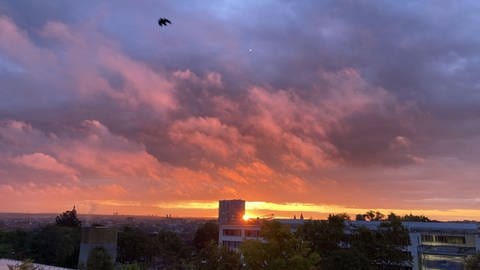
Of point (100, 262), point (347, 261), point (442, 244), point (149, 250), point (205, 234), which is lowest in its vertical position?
point (149, 250)

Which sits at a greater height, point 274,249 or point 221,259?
point 274,249

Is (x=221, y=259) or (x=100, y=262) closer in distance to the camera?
(x=221, y=259)

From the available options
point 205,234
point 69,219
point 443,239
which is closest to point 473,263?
point 443,239

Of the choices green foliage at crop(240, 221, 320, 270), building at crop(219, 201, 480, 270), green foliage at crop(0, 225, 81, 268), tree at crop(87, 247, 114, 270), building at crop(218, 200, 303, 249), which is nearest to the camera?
green foliage at crop(240, 221, 320, 270)

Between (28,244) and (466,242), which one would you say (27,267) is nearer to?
(466,242)

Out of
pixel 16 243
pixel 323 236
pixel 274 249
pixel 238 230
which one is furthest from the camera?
pixel 238 230

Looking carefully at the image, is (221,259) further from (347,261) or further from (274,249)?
(347,261)

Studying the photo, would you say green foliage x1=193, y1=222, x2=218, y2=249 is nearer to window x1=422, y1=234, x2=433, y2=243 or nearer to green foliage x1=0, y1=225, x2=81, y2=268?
green foliage x1=0, y1=225, x2=81, y2=268

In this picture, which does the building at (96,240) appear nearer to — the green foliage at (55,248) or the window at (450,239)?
the green foliage at (55,248)

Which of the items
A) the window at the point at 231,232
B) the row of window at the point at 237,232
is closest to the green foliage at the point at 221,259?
the row of window at the point at 237,232

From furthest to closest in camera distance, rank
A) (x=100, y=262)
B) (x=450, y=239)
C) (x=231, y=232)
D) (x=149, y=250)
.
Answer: (x=231, y=232) < (x=149, y=250) < (x=450, y=239) < (x=100, y=262)

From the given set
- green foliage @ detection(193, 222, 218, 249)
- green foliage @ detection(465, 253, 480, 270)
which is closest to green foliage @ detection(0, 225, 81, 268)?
green foliage @ detection(193, 222, 218, 249)

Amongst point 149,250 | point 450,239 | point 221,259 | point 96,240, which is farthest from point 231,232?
point 221,259

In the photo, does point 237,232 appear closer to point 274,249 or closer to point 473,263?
point 473,263
